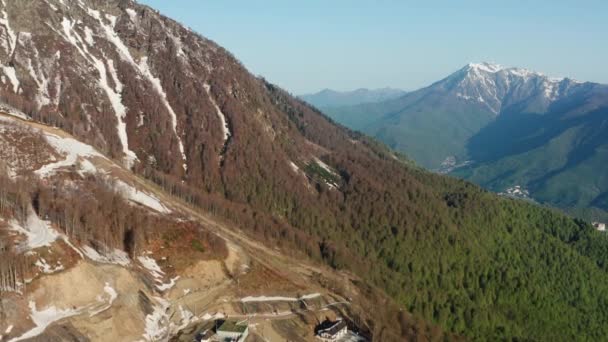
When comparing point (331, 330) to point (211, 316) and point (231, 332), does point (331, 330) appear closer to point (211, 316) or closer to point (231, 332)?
point (231, 332)

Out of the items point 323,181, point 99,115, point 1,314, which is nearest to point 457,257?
point 323,181

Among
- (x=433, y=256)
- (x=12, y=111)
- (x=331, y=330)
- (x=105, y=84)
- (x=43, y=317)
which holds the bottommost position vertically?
(x=433, y=256)

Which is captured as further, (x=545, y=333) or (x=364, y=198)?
(x=364, y=198)

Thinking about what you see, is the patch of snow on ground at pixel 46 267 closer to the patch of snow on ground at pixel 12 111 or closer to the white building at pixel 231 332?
the white building at pixel 231 332

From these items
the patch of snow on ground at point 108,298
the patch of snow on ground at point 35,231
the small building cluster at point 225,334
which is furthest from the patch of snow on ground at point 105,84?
the small building cluster at point 225,334

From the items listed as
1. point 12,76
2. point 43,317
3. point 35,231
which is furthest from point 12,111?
point 43,317

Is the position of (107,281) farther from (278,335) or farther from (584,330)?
(584,330)

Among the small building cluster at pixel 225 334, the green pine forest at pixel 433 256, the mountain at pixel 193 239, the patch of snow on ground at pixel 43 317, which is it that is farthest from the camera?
the green pine forest at pixel 433 256
